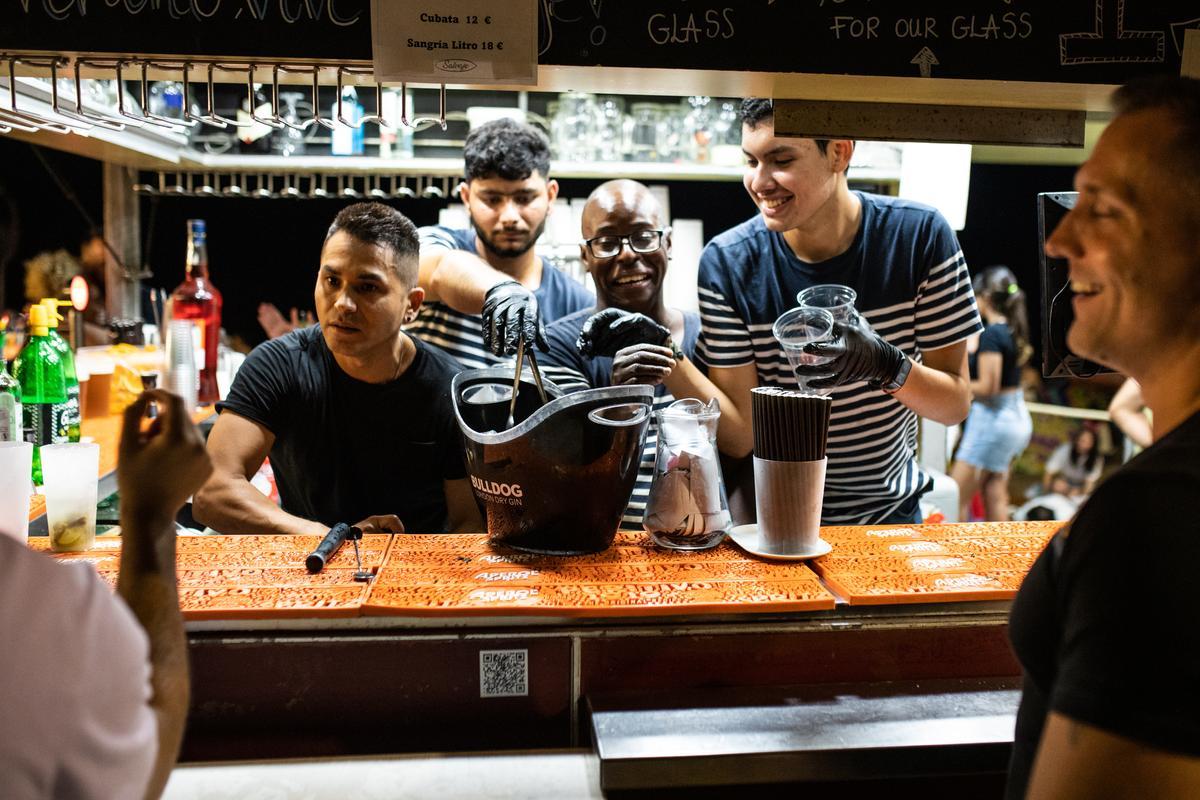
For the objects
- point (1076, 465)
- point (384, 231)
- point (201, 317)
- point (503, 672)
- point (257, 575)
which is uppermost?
point (384, 231)

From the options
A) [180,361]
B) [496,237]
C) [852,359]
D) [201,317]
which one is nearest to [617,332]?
[852,359]

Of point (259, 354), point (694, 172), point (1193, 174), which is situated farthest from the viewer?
point (694, 172)

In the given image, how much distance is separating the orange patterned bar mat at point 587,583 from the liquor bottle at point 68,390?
129cm

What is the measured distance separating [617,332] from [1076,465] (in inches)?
176

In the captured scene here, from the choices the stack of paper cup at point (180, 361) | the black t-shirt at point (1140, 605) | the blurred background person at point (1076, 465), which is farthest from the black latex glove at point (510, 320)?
the blurred background person at point (1076, 465)

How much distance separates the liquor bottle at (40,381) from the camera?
2281 millimetres

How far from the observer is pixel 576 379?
2.08 m

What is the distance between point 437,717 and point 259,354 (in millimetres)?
1027

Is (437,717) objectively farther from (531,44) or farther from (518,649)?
(531,44)

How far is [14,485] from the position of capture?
1.45 metres

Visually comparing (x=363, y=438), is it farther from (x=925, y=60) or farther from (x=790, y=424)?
(x=925, y=60)

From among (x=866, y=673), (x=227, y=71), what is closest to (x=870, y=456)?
(x=866, y=673)

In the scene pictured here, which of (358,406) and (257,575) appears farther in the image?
(358,406)

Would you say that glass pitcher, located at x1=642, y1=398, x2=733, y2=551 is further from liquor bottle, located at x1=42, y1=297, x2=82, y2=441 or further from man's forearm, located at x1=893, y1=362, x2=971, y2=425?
liquor bottle, located at x1=42, y1=297, x2=82, y2=441
